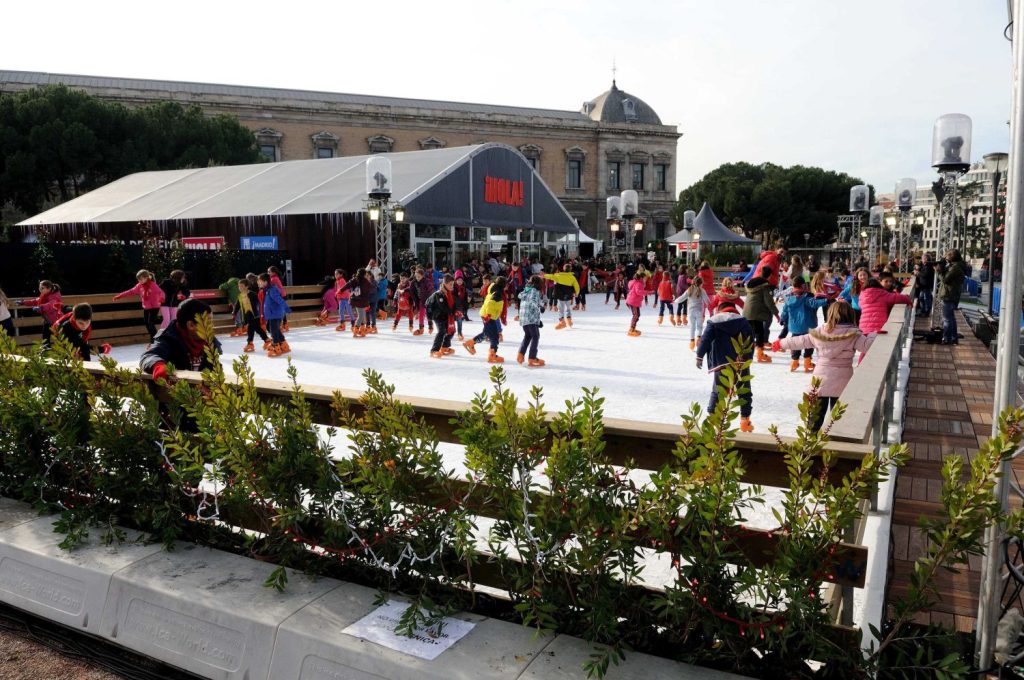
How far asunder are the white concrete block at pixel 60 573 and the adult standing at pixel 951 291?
1289cm

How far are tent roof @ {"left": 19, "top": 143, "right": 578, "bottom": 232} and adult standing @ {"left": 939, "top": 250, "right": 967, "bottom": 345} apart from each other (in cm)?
1504

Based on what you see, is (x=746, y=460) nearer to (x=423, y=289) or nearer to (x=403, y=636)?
(x=403, y=636)

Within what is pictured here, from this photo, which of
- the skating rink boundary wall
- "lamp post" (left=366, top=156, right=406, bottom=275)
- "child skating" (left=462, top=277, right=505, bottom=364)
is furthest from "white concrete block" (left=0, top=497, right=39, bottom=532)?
"lamp post" (left=366, top=156, right=406, bottom=275)

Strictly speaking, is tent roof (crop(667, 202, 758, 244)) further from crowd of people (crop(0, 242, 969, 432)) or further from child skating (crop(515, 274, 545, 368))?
child skating (crop(515, 274, 545, 368))

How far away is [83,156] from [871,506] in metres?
42.7

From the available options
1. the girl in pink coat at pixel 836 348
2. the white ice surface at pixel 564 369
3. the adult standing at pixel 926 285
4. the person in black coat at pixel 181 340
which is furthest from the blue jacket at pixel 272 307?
the adult standing at pixel 926 285

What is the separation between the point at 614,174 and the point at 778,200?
13.3m

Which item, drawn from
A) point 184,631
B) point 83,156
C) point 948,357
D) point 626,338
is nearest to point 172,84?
point 83,156

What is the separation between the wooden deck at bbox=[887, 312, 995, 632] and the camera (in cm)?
360

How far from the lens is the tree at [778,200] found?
200 feet

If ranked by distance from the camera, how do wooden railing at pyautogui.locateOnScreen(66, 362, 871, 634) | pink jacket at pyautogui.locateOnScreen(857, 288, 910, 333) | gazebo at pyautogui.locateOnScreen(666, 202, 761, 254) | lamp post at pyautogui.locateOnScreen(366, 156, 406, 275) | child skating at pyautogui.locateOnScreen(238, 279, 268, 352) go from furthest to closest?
gazebo at pyautogui.locateOnScreen(666, 202, 761, 254)
lamp post at pyautogui.locateOnScreen(366, 156, 406, 275)
child skating at pyautogui.locateOnScreen(238, 279, 268, 352)
pink jacket at pyautogui.locateOnScreen(857, 288, 910, 333)
wooden railing at pyautogui.locateOnScreen(66, 362, 871, 634)

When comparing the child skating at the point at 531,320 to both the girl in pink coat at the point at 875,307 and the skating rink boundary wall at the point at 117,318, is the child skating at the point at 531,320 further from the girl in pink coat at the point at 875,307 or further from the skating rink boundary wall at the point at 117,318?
the skating rink boundary wall at the point at 117,318

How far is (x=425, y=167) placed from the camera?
83.8 feet

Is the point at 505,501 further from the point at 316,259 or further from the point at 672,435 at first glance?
the point at 316,259
